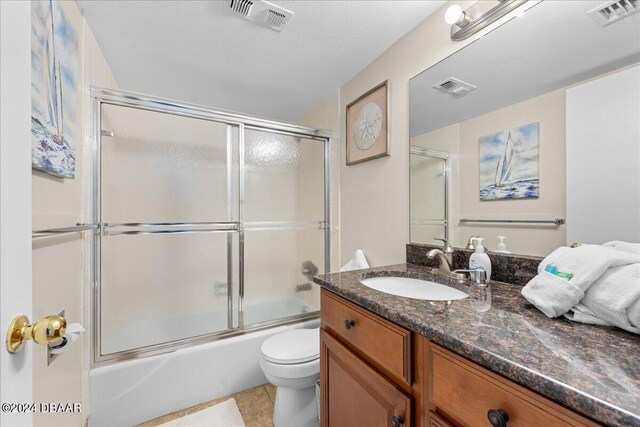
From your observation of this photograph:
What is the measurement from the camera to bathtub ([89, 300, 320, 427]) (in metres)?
1.42

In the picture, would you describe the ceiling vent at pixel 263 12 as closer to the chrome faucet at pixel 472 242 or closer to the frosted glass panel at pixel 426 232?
the frosted glass panel at pixel 426 232

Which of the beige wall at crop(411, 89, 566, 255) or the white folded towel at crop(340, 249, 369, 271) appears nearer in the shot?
the beige wall at crop(411, 89, 566, 255)

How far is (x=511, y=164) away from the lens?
1032mm

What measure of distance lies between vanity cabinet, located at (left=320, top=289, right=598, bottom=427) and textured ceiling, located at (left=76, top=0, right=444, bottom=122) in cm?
143

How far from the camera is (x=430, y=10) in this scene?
4.39 feet

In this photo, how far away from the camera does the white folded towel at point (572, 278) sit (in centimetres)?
65

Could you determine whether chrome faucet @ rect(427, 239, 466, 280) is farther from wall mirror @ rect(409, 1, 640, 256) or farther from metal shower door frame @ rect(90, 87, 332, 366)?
metal shower door frame @ rect(90, 87, 332, 366)

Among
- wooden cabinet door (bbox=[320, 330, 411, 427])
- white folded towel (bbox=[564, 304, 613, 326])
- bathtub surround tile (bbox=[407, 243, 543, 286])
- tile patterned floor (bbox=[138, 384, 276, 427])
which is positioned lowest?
tile patterned floor (bbox=[138, 384, 276, 427])

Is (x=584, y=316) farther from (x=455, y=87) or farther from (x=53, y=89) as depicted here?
(x=53, y=89)

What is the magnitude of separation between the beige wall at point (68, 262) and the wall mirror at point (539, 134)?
1.66 meters

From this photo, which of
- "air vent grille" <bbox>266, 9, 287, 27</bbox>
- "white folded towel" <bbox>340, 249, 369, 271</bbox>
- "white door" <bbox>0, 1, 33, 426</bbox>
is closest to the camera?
"white door" <bbox>0, 1, 33, 426</bbox>

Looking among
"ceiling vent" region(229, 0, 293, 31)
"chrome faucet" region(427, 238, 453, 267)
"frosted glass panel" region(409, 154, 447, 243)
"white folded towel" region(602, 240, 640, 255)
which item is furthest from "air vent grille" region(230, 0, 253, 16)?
"white folded towel" region(602, 240, 640, 255)

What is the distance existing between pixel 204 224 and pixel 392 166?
1.35 meters

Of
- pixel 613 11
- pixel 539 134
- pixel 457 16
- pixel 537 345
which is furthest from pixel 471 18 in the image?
pixel 537 345
